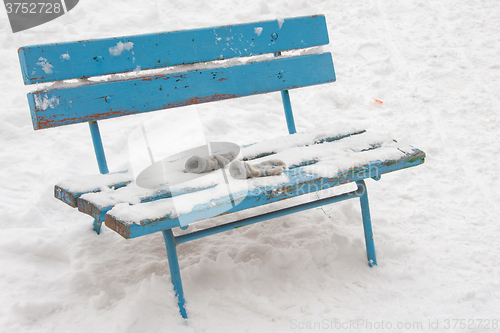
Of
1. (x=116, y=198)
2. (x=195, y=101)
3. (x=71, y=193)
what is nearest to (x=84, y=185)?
(x=71, y=193)

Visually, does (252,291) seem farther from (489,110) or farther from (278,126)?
(489,110)

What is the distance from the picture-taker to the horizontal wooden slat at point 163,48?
204 centimetres

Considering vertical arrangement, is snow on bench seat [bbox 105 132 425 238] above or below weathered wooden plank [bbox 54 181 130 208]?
below

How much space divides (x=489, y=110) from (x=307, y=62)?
2.14m

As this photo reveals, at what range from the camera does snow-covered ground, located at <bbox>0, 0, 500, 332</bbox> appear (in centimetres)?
192

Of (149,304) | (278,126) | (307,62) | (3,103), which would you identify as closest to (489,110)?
(278,126)

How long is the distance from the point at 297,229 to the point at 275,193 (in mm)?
861

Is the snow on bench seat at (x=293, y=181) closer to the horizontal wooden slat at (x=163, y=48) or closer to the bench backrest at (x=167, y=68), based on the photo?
the bench backrest at (x=167, y=68)
